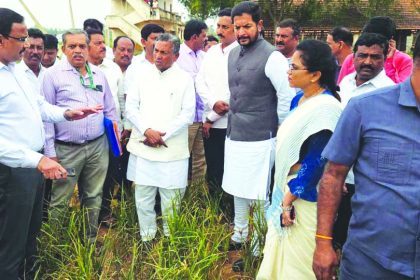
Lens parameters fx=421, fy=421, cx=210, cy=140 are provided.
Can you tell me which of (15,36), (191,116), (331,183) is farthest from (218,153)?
(331,183)

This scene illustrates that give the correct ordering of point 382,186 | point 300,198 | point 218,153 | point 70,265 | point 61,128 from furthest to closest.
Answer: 1. point 218,153
2. point 61,128
3. point 70,265
4. point 300,198
5. point 382,186

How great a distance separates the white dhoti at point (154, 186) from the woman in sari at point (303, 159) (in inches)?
52.8

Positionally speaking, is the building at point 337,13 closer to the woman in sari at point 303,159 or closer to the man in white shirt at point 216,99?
the man in white shirt at point 216,99

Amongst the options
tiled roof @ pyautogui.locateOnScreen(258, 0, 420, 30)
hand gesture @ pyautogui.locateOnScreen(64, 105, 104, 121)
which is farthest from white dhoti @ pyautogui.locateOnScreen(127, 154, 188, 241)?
tiled roof @ pyautogui.locateOnScreen(258, 0, 420, 30)

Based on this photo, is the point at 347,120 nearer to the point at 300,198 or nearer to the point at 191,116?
the point at 300,198

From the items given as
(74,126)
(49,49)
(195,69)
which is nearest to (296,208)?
(74,126)

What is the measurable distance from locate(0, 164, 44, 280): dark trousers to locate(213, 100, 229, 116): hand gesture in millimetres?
1858

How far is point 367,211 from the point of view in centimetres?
169

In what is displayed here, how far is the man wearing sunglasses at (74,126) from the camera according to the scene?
140 inches

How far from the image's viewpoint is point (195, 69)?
522 centimetres

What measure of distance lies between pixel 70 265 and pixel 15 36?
5.39 feet

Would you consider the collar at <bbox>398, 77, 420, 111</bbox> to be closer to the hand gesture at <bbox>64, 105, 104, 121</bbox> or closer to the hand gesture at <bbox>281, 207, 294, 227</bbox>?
the hand gesture at <bbox>281, 207, 294, 227</bbox>

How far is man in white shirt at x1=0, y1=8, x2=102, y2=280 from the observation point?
8.89 ft

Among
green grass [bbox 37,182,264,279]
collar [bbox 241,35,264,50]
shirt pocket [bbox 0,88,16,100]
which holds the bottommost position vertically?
green grass [bbox 37,182,264,279]
